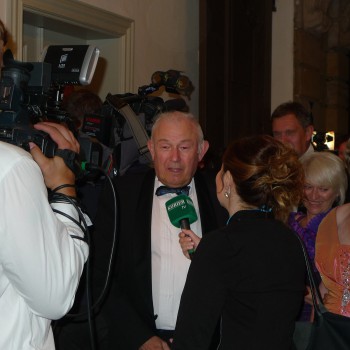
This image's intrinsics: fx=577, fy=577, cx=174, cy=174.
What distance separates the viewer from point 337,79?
261 inches

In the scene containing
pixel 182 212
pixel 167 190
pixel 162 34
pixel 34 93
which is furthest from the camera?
pixel 162 34

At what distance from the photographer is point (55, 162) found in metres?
1.29

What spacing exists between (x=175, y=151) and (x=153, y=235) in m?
0.35

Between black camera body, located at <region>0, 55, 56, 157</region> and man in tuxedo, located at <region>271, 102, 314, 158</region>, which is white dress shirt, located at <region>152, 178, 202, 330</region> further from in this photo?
man in tuxedo, located at <region>271, 102, 314, 158</region>

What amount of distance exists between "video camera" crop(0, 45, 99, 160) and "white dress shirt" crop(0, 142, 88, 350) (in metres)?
0.16

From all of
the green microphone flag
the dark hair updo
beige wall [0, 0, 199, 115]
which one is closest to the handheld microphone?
the green microphone flag

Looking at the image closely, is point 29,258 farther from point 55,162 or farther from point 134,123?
point 134,123

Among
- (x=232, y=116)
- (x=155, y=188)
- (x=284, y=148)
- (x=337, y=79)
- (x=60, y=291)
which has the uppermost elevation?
(x=337, y=79)

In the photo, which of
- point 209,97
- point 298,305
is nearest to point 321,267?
point 298,305

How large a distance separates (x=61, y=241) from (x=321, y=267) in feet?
3.73

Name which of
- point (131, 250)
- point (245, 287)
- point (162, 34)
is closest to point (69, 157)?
point (245, 287)

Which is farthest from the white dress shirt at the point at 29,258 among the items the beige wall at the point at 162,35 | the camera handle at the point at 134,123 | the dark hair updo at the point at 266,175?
the beige wall at the point at 162,35

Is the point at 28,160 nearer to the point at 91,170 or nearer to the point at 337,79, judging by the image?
the point at 91,170

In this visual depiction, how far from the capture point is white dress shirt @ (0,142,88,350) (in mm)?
1086
